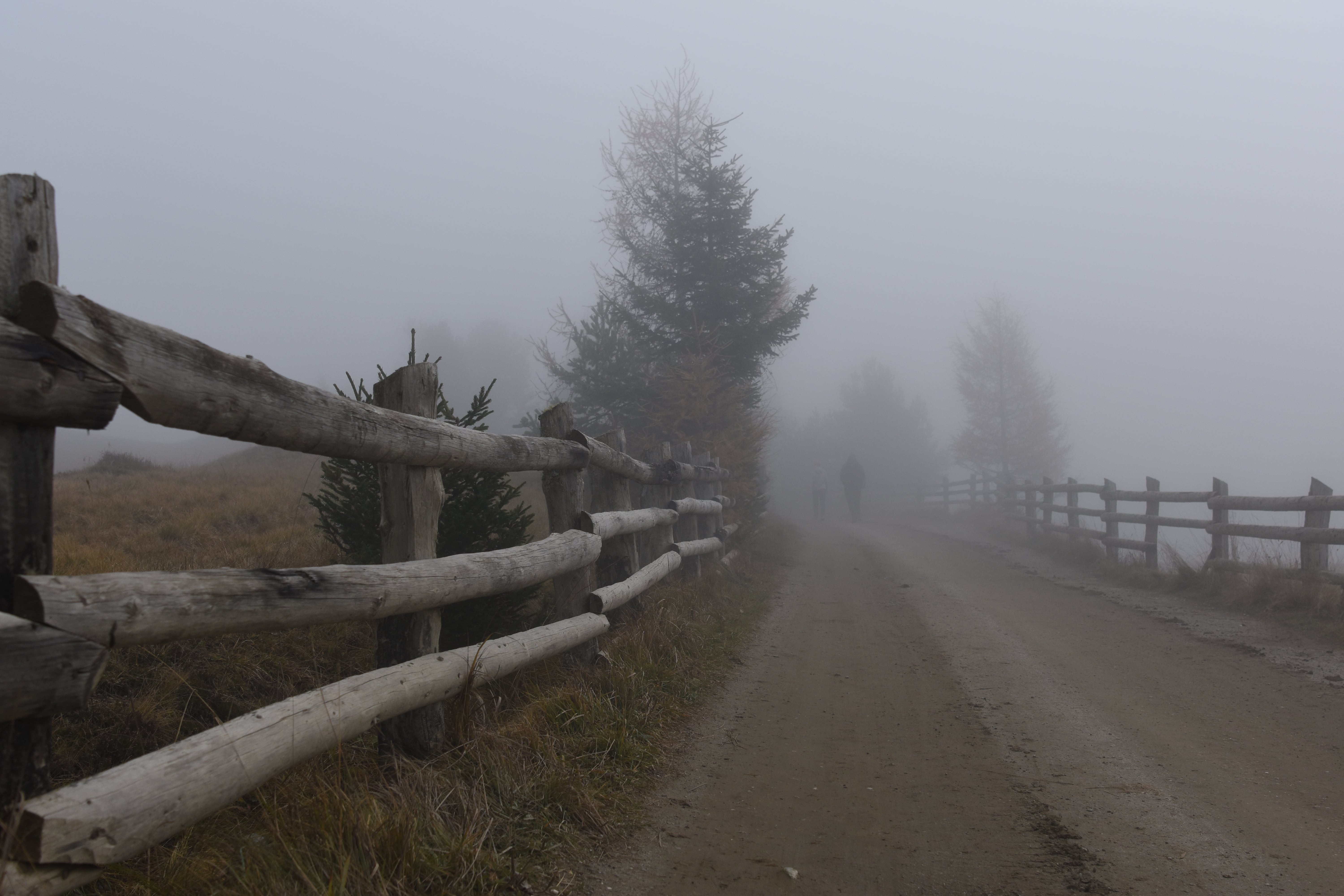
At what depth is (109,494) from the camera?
8523 mm

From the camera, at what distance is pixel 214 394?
84.7 inches

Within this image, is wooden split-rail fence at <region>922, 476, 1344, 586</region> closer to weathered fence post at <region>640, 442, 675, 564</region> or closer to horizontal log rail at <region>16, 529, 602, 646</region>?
weathered fence post at <region>640, 442, 675, 564</region>

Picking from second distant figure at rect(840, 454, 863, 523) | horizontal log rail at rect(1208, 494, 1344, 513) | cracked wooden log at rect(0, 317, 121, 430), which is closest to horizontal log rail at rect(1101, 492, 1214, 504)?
horizontal log rail at rect(1208, 494, 1344, 513)

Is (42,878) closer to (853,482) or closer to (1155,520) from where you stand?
(1155,520)

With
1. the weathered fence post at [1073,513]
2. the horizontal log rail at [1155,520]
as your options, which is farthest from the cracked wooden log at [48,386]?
the weathered fence post at [1073,513]

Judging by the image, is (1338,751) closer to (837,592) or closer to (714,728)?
(714,728)

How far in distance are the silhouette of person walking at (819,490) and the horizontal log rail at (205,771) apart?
26933 millimetres

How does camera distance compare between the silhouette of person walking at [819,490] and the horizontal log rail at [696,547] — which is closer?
the horizontal log rail at [696,547]

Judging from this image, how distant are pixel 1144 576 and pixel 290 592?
10.4 meters

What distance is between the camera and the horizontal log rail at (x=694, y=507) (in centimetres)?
798

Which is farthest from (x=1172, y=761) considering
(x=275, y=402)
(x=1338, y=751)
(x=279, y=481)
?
(x=279, y=481)

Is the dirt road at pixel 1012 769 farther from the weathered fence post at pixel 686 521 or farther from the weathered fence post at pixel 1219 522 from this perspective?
the weathered fence post at pixel 1219 522

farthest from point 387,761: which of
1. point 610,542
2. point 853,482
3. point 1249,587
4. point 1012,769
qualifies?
point 853,482

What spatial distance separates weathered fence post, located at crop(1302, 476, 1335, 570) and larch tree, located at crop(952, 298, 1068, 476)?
25.2 meters
